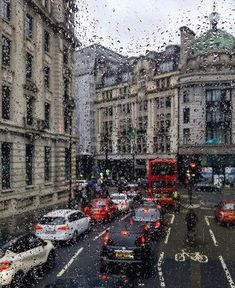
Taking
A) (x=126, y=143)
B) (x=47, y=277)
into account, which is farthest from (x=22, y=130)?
(x=126, y=143)

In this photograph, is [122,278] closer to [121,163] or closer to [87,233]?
[87,233]

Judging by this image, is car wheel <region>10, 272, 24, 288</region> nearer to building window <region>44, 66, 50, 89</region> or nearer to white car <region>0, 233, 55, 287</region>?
white car <region>0, 233, 55, 287</region>

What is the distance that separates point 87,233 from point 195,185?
41.2 metres

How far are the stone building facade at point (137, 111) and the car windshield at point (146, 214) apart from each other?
148 feet

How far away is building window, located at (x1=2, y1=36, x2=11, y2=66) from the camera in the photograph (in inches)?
1159

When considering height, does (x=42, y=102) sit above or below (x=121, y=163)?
above

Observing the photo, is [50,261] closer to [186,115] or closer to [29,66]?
[29,66]

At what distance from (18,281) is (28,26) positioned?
2444cm

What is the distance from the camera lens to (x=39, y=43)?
35.5m

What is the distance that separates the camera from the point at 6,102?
A: 2989 centimetres

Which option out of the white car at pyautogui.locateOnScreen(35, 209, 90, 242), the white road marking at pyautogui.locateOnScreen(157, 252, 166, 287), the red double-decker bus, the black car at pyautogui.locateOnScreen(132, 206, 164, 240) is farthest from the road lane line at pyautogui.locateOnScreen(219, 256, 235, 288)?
the red double-decker bus

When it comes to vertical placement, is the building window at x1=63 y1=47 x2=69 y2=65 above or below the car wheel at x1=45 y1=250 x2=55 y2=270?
above

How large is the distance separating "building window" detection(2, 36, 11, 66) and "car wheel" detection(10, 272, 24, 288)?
18848 mm

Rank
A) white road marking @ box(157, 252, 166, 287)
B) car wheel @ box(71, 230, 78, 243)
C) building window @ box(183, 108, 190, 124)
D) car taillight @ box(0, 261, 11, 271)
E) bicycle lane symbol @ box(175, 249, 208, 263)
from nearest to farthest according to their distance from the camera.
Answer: car taillight @ box(0, 261, 11, 271) → white road marking @ box(157, 252, 166, 287) → bicycle lane symbol @ box(175, 249, 208, 263) → car wheel @ box(71, 230, 78, 243) → building window @ box(183, 108, 190, 124)
